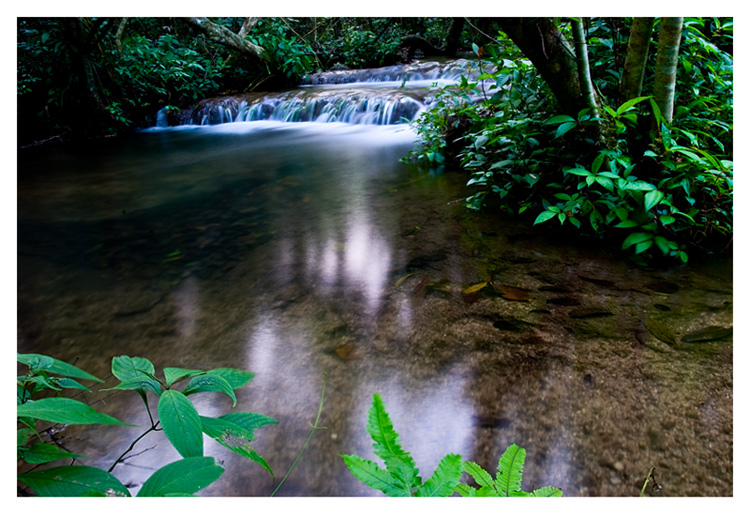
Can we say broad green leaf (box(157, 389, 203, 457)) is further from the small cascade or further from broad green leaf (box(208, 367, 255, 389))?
the small cascade

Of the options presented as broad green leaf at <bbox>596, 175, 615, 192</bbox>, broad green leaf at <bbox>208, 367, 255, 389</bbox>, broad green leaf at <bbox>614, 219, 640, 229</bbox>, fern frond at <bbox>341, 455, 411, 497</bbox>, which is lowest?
fern frond at <bbox>341, 455, 411, 497</bbox>

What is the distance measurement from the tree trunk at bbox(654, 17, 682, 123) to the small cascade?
15.6ft

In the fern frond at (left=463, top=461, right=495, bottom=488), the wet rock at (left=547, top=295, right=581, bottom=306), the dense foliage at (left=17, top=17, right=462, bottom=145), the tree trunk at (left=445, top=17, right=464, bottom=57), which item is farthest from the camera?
the tree trunk at (left=445, top=17, right=464, bottom=57)

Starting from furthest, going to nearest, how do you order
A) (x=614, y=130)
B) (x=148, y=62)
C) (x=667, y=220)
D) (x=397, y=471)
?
(x=148, y=62) → (x=614, y=130) → (x=667, y=220) → (x=397, y=471)

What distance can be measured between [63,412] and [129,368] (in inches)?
7.7

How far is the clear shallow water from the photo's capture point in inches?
48.0

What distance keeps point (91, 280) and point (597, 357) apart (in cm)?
253

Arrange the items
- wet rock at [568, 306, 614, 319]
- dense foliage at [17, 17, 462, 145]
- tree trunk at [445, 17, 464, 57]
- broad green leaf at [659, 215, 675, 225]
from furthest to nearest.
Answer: tree trunk at [445, 17, 464, 57]
dense foliage at [17, 17, 462, 145]
broad green leaf at [659, 215, 675, 225]
wet rock at [568, 306, 614, 319]

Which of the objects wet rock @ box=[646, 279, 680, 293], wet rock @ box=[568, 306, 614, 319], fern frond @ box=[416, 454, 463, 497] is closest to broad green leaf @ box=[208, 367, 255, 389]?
fern frond @ box=[416, 454, 463, 497]

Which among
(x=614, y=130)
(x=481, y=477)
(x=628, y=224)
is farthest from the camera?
(x=614, y=130)

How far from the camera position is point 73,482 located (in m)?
0.72

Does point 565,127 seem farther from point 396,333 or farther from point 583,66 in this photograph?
point 396,333

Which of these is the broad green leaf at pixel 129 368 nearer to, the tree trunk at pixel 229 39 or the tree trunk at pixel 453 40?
the tree trunk at pixel 229 39

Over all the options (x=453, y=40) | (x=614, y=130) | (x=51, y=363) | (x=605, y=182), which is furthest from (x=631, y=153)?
(x=453, y=40)
